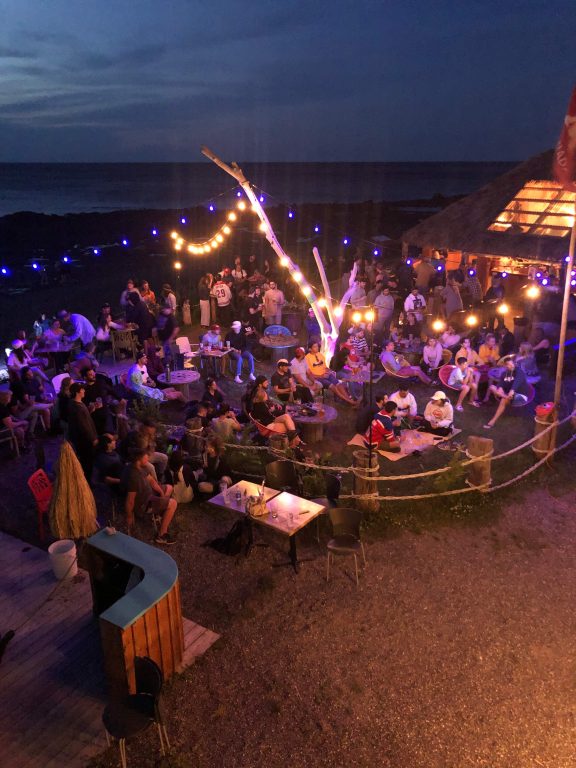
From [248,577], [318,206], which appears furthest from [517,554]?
[318,206]

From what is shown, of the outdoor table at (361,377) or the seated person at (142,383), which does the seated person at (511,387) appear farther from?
the seated person at (142,383)

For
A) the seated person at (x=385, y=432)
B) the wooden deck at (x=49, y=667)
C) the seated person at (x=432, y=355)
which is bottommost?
the wooden deck at (x=49, y=667)

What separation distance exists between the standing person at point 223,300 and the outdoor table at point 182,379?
14.4 ft

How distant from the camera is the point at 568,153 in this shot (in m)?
7.60

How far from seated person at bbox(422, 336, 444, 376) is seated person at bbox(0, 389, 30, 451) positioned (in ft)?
25.8

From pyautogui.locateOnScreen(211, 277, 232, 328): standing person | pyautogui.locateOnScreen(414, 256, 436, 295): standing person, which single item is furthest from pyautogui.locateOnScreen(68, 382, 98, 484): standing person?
pyautogui.locateOnScreen(414, 256, 436, 295): standing person

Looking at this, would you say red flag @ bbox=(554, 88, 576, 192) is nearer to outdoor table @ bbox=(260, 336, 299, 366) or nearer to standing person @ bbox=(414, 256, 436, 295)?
outdoor table @ bbox=(260, 336, 299, 366)

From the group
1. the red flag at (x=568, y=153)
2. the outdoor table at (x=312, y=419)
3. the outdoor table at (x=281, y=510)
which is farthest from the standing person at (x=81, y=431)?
the red flag at (x=568, y=153)

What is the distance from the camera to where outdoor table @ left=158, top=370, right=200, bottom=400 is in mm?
11445

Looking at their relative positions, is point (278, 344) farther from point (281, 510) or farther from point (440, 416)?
point (281, 510)

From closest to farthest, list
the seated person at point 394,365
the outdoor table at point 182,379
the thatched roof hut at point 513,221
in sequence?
the outdoor table at point 182,379 < the seated person at point 394,365 < the thatched roof hut at point 513,221

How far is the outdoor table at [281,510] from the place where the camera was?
22.5 feet

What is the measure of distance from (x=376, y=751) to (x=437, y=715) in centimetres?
67

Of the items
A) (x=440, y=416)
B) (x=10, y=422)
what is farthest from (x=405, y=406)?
(x=10, y=422)
